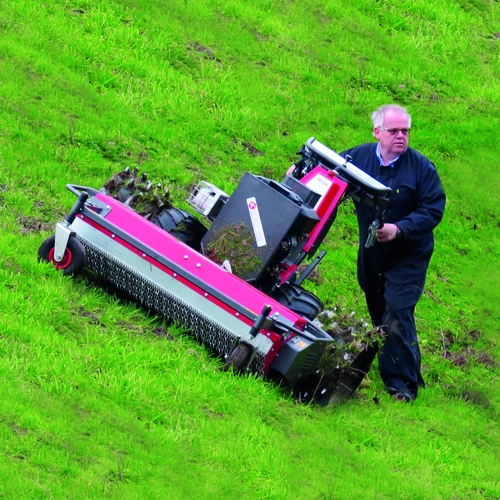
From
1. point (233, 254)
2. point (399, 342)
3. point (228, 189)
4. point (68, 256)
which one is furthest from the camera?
point (228, 189)

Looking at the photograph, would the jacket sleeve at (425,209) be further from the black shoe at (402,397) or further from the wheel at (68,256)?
the wheel at (68,256)

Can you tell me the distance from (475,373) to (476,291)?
5.38ft

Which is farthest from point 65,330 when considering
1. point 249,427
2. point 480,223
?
point 480,223

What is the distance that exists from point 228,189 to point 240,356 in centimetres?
397

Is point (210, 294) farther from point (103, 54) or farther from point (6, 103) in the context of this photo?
point (103, 54)

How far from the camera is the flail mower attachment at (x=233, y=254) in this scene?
7035mm

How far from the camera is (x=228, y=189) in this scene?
35.3 ft

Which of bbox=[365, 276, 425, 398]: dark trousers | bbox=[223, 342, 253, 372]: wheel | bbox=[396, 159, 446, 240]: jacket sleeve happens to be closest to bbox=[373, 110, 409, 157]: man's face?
bbox=[396, 159, 446, 240]: jacket sleeve

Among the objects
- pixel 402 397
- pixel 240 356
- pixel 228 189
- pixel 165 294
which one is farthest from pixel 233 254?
pixel 228 189

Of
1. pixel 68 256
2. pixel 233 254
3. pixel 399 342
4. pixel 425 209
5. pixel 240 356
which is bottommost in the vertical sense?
pixel 68 256

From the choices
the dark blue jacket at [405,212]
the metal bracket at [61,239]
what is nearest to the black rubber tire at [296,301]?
the dark blue jacket at [405,212]

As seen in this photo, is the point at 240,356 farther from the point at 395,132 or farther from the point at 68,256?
the point at 395,132

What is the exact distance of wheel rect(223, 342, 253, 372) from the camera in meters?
6.99

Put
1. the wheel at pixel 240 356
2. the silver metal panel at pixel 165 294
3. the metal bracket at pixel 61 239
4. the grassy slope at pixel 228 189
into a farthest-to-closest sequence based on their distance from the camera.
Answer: the metal bracket at pixel 61 239, the silver metal panel at pixel 165 294, the wheel at pixel 240 356, the grassy slope at pixel 228 189
